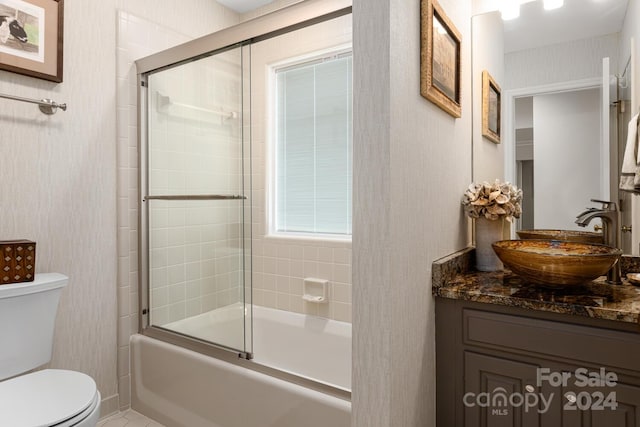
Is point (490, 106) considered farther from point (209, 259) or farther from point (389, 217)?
point (209, 259)

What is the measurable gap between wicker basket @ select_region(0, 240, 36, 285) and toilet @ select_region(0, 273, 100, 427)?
1.6 inches

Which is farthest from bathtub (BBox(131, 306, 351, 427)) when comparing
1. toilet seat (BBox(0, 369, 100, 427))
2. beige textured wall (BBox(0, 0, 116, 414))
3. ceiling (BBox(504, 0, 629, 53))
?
ceiling (BBox(504, 0, 629, 53))

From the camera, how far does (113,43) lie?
2234mm

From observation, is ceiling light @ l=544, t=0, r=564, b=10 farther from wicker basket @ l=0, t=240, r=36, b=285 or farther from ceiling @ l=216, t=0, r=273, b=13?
wicker basket @ l=0, t=240, r=36, b=285

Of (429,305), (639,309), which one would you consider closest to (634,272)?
(639,309)

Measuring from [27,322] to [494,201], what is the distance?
6.72 ft

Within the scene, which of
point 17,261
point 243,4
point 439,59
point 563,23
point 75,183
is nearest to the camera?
point 439,59

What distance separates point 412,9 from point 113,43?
178 centimetres

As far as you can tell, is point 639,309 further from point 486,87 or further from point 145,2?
point 145,2

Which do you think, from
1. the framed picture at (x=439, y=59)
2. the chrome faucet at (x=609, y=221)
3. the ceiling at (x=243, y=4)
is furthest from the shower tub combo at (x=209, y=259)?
the chrome faucet at (x=609, y=221)

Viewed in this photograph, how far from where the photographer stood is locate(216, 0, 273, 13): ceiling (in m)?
2.93

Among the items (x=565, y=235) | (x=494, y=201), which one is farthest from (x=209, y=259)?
(x=565, y=235)

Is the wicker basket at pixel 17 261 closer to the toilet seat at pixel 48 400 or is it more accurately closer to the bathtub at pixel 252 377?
the toilet seat at pixel 48 400

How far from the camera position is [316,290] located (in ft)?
8.42
